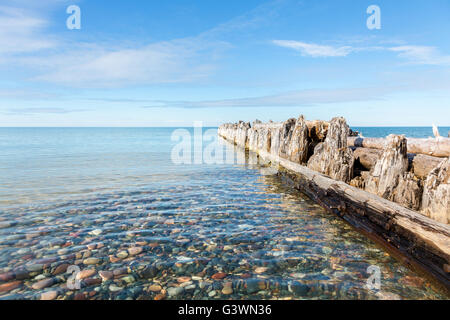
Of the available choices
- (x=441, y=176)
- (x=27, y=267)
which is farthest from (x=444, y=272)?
(x=27, y=267)

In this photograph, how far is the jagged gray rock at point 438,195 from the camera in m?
3.60

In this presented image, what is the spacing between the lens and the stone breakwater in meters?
3.48

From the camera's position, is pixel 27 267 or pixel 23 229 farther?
pixel 23 229

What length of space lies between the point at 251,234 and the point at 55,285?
10.2 feet

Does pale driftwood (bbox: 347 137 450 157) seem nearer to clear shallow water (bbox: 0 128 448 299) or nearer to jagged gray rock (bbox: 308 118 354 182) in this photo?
jagged gray rock (bbox: 308 118 354 182)

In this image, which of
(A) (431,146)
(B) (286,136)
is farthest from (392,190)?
(B) (286,136)

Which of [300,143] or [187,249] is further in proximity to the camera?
[300,143]

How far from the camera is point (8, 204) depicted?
7137 mm

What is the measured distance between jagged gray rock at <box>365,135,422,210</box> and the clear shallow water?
3.07 feet

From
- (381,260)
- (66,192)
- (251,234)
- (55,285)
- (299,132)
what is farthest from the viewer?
(299,132)

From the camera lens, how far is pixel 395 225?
3975 millimetres

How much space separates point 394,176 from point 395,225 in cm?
126

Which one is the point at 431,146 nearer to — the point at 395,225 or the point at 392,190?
the point at 392,190
